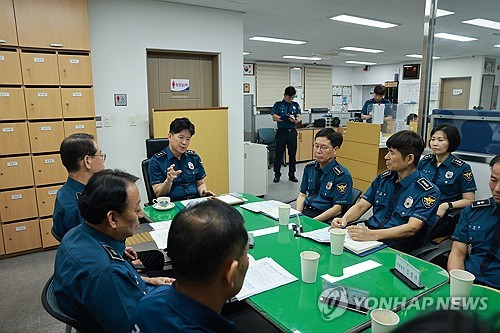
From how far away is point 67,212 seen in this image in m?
1.99

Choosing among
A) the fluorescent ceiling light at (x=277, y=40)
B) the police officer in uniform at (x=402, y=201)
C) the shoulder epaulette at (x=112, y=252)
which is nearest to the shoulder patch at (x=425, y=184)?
the police officer in uniform at (x=402, y=201)

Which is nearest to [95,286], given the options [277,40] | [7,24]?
[7,24]

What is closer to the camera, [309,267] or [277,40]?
[309,267]

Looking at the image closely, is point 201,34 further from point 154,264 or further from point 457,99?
point 457,99

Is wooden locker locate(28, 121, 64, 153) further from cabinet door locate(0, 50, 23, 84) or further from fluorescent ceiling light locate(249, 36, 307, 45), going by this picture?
fluorescent ceiling light locate(249, 36, 307, 45)

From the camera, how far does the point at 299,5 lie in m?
4.67

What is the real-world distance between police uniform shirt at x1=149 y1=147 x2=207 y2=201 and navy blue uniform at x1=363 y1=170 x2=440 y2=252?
156 centimetres

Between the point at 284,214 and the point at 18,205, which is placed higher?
the point at 284,214

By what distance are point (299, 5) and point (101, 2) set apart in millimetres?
2519

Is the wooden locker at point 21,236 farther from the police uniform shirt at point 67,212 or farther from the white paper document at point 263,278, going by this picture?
the white paper document at point 263,278

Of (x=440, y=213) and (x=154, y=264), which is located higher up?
(x=440, y=213)

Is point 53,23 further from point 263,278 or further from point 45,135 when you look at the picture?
point 263,278

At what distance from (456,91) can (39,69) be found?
932 cm

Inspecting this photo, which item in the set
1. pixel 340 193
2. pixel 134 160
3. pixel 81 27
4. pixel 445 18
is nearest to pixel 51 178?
pixel 134 160
